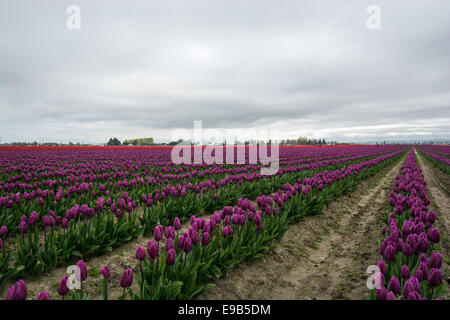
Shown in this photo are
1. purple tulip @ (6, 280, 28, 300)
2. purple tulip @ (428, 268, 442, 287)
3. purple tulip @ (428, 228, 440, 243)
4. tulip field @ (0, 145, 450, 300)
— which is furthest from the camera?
purple tulip @ (428, 228, 440, 243)

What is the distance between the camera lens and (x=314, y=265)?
4438mm

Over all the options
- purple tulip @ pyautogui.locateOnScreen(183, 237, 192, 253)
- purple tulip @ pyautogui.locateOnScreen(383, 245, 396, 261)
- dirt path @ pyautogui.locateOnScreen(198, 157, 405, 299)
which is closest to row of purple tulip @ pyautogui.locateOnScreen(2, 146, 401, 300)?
purple tulip @ pyautogui.locateOnScreen(183, 237, 192, 253)

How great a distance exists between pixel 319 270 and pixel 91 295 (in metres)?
3.67

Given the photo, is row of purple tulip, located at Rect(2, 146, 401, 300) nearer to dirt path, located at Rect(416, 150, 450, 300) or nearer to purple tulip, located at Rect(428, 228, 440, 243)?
purple tulip, located at Rect(428, 228, 440, 243)

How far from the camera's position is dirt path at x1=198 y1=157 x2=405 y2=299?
3445 mm

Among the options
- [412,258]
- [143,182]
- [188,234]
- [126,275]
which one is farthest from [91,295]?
[143,182]

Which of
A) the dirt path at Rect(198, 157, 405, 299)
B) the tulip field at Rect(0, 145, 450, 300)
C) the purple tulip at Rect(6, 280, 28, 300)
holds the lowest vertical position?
the dirt path at Rect(198, 157, 405, 299)

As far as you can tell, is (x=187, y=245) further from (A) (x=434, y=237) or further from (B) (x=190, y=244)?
(A) (x=434, y=237)

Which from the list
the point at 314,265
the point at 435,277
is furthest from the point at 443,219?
the point at 435,277

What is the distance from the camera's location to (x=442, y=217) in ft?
24.5

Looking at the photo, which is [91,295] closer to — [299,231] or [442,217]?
[299,231]

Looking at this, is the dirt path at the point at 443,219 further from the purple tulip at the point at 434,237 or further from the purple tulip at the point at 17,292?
the purple tulip at the point at 17,292

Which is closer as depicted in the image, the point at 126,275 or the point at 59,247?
the point at 126,275

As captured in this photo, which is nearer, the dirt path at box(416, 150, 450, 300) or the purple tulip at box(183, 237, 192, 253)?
the purple tulip at box(183, 237, 192, 253)
